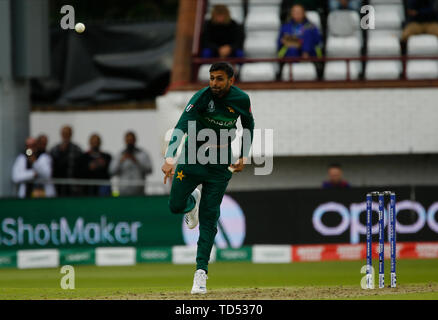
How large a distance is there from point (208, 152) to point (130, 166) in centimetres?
873

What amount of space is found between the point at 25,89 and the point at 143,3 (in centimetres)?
1026

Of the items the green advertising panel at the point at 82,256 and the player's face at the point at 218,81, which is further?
the green advertising panel at the point at 82,256

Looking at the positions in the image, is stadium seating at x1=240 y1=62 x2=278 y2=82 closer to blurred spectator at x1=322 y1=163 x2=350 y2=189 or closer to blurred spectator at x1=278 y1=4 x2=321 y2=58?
blurred spectator at x1=278 y1=4 x2=321 y2=58

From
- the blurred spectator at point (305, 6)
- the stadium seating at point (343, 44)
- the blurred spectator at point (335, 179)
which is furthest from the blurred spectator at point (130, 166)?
the blurred spectator at point (305, 6)

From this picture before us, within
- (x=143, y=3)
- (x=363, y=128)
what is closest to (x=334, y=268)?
(x=363, y=128)

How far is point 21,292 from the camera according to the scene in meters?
11.1

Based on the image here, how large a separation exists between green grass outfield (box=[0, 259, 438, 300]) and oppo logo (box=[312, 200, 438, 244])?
75 centimetres

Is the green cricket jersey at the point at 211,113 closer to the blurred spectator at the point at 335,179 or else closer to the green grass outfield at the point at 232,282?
the green grass outfield at the point at 232,282

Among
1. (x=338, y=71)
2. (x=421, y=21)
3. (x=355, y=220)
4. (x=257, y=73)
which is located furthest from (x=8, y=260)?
(x=421, y=21)

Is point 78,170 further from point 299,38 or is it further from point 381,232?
point 381,232

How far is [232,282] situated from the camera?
13.8 meters

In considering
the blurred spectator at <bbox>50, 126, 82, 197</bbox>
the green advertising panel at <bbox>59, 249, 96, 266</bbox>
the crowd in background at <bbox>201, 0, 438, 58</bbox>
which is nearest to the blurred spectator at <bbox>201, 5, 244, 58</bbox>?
the crowd in background at <bbox>201, 0, 438, 58</bbox>

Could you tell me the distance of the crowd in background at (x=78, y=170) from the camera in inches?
733

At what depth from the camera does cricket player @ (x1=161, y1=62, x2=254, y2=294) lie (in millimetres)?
Result: 10125
